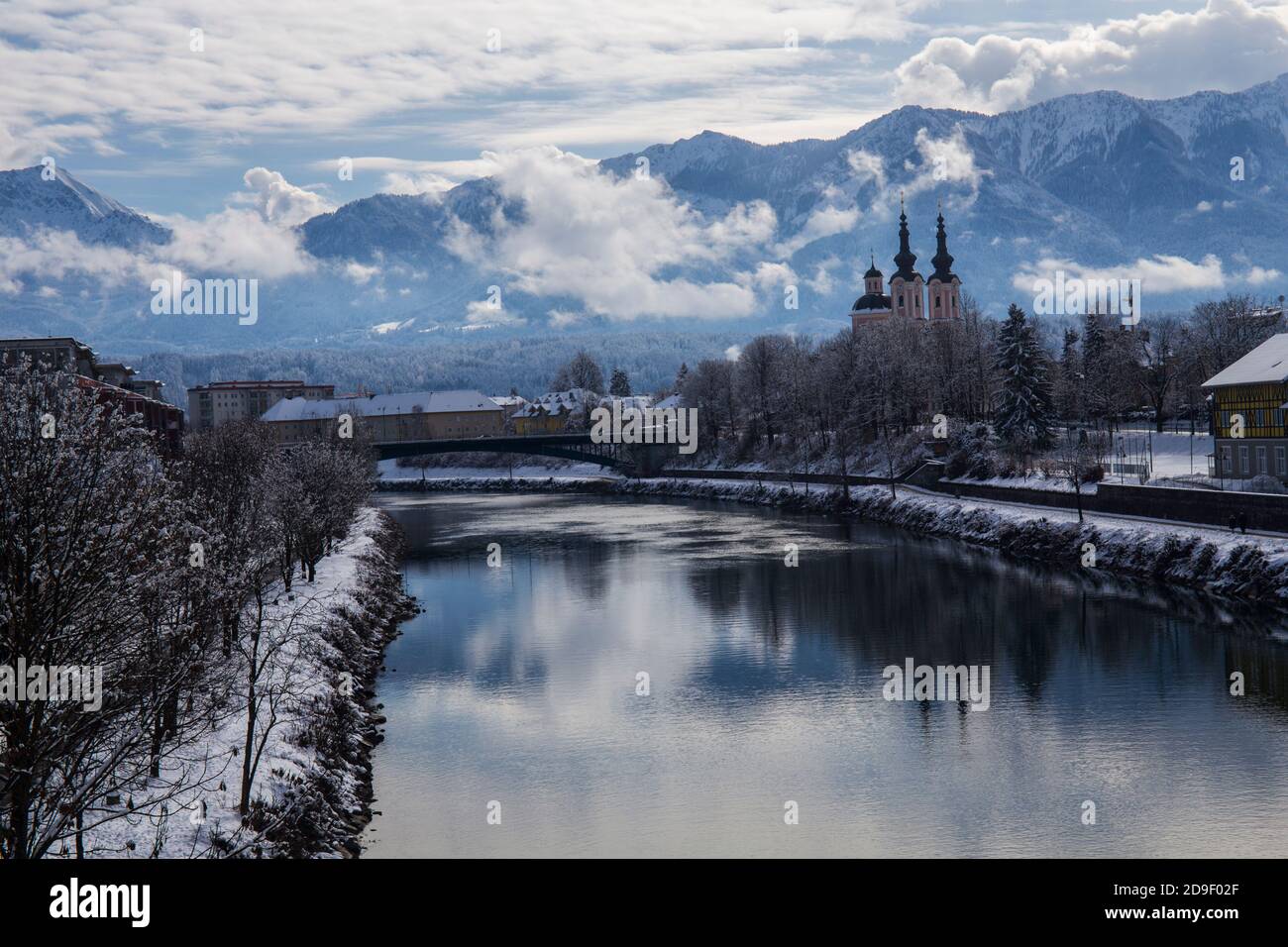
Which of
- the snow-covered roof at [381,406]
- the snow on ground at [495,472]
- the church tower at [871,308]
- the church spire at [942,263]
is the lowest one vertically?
the snow on ground at [495,472]

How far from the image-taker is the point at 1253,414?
62781 mm

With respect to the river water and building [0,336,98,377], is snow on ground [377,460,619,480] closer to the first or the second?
building [0,336,98,377]

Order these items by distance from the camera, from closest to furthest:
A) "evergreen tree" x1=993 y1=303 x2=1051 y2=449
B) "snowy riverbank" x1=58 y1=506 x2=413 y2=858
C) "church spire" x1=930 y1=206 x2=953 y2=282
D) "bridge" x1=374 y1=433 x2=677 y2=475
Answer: "snowy riverbank" x1=58 y1=506 x2=413 y2=858, "evergreen tree" x1=993 y1=303 x2=1051 y2=449, "bridge" x1=374 y1=433 x2=677 y2=475, "church spire" x1=930 y1=206 x2=953 y2=282

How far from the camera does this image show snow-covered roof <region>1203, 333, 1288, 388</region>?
6178 cm

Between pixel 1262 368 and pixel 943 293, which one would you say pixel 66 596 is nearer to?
pixel 1262 368

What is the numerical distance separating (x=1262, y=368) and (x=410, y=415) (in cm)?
14490

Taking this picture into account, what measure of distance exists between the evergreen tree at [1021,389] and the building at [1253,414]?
15.9 meters

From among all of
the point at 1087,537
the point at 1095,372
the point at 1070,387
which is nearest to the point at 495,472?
the point at 1070,387

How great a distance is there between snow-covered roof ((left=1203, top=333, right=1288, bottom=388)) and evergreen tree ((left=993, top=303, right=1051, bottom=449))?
56.4ft

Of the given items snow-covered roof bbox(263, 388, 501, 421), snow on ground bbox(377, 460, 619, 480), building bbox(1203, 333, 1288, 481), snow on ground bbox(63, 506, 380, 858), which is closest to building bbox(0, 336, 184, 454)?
snow on ground bbox(63, 506, 380, 858)

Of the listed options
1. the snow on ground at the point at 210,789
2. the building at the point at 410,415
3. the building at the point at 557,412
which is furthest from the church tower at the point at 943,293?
the snow on ground at the point at 210,789

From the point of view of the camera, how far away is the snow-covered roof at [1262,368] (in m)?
61.8

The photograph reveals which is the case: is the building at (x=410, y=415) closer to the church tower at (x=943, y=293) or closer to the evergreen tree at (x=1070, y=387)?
the church tower at (x=943, y=293)
